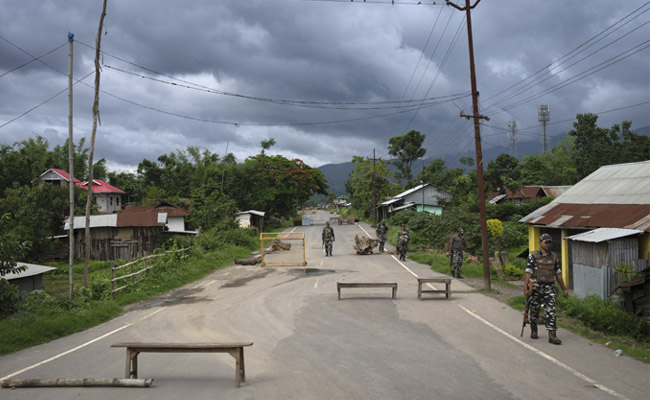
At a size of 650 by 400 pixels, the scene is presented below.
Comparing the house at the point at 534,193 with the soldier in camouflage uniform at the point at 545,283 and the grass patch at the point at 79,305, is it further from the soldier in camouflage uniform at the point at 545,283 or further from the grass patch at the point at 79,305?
the soldier in camouflage uniform at the point at 545,283

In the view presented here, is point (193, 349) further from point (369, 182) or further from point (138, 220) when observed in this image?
point (369, 182)

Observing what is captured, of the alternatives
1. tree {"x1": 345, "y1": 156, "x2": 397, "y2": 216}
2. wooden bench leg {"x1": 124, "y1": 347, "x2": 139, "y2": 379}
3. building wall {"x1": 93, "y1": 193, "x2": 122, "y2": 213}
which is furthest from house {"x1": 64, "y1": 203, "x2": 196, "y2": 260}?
→ tree {"x1": 345, "y1": 156, "x2": 397, "y2": 216}

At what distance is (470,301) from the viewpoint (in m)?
12.4

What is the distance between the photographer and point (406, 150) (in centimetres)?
9088

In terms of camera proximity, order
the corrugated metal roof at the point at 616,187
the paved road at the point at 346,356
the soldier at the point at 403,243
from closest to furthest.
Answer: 1. the paved road at the point at 346,356
2. the corrugated metal roof at the point at 616,187
3. the soldier at the point at 403,243

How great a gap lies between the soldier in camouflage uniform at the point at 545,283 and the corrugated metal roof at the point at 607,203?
479cm

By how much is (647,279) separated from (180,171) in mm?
66466

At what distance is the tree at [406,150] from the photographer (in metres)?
90.0

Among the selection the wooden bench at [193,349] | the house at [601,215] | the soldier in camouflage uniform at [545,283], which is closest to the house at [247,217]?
the house at [601,215]

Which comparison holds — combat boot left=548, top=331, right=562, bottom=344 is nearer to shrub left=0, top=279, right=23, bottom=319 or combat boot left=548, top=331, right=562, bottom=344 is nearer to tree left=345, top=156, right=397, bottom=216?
shrub left=0, top=279, right=23, bottom=319

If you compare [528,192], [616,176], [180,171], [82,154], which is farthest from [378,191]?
[616,176]

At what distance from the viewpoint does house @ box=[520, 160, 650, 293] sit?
11242mm

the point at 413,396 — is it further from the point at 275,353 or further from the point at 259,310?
the point at 259,310

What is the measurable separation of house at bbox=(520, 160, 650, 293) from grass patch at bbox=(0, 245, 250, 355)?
43.0 feet
